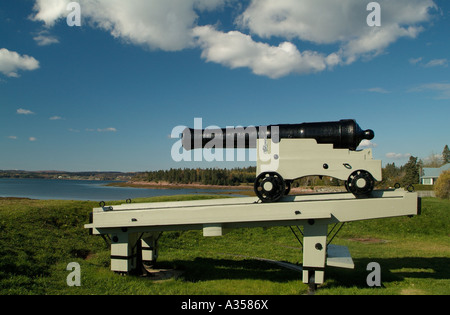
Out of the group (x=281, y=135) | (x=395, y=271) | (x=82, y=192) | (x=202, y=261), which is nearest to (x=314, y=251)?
(x=281, y=135)

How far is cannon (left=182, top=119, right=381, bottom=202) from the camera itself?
18.6 ft

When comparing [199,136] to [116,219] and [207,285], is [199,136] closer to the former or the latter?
[116,219]

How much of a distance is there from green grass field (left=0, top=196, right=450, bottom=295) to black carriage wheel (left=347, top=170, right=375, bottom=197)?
5.57 feet

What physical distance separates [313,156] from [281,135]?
711 millimetres

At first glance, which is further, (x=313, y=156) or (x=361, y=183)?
(x=313, y=156)

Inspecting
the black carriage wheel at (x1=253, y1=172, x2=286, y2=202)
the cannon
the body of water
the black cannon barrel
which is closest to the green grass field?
the black carriage wheel at (x1=253, y1=172, x2=286, y2=202)

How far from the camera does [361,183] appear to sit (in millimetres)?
5590

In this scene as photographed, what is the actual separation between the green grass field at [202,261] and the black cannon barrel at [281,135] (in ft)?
8.52

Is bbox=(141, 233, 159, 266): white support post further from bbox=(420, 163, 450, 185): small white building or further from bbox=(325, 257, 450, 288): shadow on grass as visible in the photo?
bbox=(420, 163, 450, 185): small white building

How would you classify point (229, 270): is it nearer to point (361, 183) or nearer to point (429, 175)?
point (361, 183)

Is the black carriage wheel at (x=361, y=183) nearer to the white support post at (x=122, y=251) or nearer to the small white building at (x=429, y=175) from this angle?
the white support post at (x=122, y=251)

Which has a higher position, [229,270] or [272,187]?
[272,187]

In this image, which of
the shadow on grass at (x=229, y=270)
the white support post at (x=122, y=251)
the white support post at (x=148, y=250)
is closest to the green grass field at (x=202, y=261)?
the shadow on grass at (x=229, y=270)
